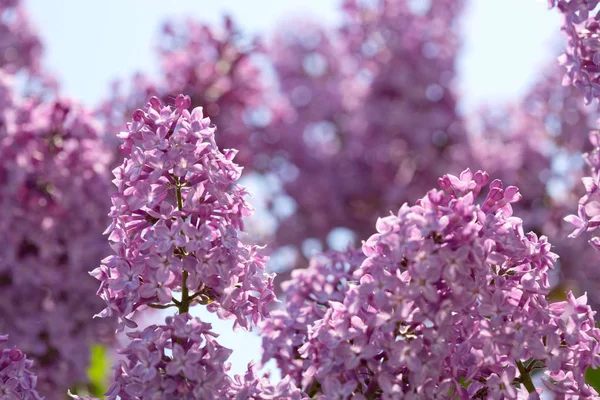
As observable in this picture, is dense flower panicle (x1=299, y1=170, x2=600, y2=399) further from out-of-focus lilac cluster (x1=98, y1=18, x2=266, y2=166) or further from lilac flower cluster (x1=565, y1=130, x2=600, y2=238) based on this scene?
out-of-focus lilac cluster (x1=98, y1=18, x2=266, y2=166)

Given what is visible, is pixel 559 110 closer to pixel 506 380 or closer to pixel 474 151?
pixel 474 151

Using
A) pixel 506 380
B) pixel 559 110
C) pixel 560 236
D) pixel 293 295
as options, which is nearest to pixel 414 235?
pixel 506 380

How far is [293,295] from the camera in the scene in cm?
198

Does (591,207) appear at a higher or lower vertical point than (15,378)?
higher

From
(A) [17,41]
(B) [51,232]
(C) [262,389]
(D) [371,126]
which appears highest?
(A) [17,41]

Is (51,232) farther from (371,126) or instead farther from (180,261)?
(371,126)

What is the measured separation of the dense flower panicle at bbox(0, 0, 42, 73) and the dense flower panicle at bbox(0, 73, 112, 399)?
4.78ft

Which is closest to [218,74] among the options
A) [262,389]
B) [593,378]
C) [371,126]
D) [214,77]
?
Answer: [214,77]

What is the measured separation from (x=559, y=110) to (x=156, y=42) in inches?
83.1

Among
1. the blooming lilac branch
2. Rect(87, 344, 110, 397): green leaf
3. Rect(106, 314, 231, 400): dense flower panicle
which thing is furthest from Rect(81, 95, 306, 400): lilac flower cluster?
Rect(87, 344, 110, 397): green leaf

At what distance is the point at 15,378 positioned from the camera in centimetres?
170

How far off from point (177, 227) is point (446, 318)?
0.52 meters

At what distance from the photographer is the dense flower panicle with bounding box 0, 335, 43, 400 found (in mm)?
1684

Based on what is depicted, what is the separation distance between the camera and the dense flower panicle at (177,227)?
162cm
